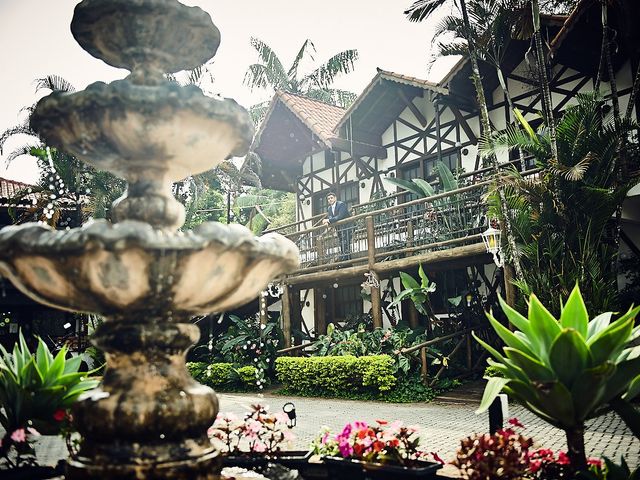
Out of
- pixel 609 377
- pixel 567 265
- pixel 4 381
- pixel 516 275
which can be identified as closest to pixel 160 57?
pixel 4 381

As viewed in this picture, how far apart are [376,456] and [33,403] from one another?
2465 mm

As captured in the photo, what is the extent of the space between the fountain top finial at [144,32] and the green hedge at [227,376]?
1215 centimetres

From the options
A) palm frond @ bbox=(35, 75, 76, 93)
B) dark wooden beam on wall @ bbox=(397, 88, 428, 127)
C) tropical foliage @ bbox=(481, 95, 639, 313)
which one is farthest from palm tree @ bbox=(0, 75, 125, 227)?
tropical foliage @ bbox=(481, 95, 639, 313)

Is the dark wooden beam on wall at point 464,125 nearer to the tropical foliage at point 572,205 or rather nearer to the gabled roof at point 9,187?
the tropical foliage at point 572,205

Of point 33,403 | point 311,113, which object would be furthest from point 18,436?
point 311,113

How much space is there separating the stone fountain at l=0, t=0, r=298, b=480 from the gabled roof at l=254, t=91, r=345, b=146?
13.7 metres

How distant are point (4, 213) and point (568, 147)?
21.9m

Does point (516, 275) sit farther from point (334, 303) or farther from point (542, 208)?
point (334, 303)

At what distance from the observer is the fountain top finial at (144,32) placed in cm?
313

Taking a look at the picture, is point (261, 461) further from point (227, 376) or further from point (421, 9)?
point (227, 376)

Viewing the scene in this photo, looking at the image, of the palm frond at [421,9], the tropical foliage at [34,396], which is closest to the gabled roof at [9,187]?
the palm frond at [421,9]

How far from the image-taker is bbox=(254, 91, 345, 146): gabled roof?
56.5 ft

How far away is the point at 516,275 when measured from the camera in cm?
1051

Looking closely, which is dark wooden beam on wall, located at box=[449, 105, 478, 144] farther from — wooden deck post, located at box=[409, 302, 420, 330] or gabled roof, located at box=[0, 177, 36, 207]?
gabled roof, located at box=[0, 177, 36, 207]
